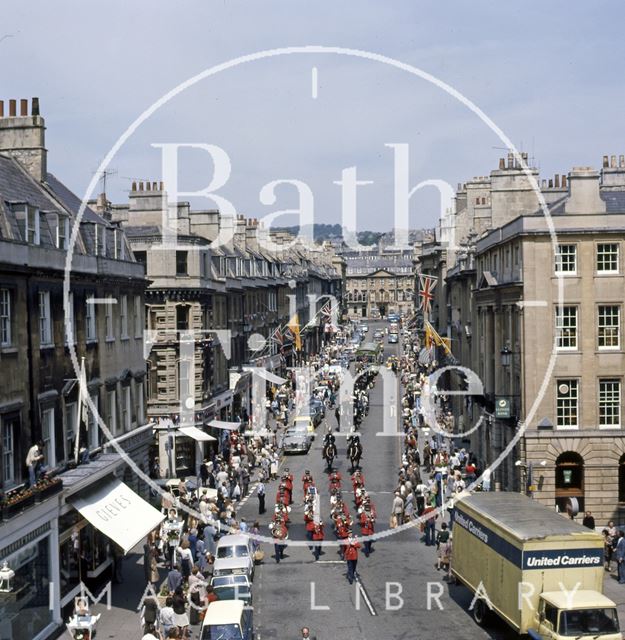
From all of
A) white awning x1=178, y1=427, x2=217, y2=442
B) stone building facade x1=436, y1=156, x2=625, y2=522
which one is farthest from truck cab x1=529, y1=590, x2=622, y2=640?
white awning x1=178, y1=427, x2=217, y2=442

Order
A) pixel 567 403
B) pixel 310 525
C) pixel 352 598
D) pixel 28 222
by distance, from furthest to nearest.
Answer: pixel 567 403, pixel 310 525, pixel 352 598, pixel 28 222

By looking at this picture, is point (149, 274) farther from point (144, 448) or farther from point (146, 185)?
point (144, 448)

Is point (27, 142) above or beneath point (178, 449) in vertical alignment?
above

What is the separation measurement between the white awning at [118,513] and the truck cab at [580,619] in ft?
39.0

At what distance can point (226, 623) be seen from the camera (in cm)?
2159

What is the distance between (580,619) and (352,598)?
9179mm

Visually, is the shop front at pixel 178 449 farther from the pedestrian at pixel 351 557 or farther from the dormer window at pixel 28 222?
the dormer window at pixel 28 222

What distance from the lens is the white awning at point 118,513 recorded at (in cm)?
2788

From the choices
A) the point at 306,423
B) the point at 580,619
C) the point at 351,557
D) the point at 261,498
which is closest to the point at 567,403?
the point at 261,498

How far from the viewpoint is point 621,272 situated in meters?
38.5

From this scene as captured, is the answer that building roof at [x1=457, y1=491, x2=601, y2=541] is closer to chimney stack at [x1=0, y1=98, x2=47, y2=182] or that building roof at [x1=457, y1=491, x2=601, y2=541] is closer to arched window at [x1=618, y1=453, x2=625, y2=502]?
arched window at [x1=618, y1=453, x2=625, y2=502]

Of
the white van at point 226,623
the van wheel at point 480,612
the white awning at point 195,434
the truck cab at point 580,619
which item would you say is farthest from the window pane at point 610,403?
the white van at point 226,623

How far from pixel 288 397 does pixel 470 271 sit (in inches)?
861

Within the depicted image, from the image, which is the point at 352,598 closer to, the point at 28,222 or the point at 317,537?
the point at 317,537
